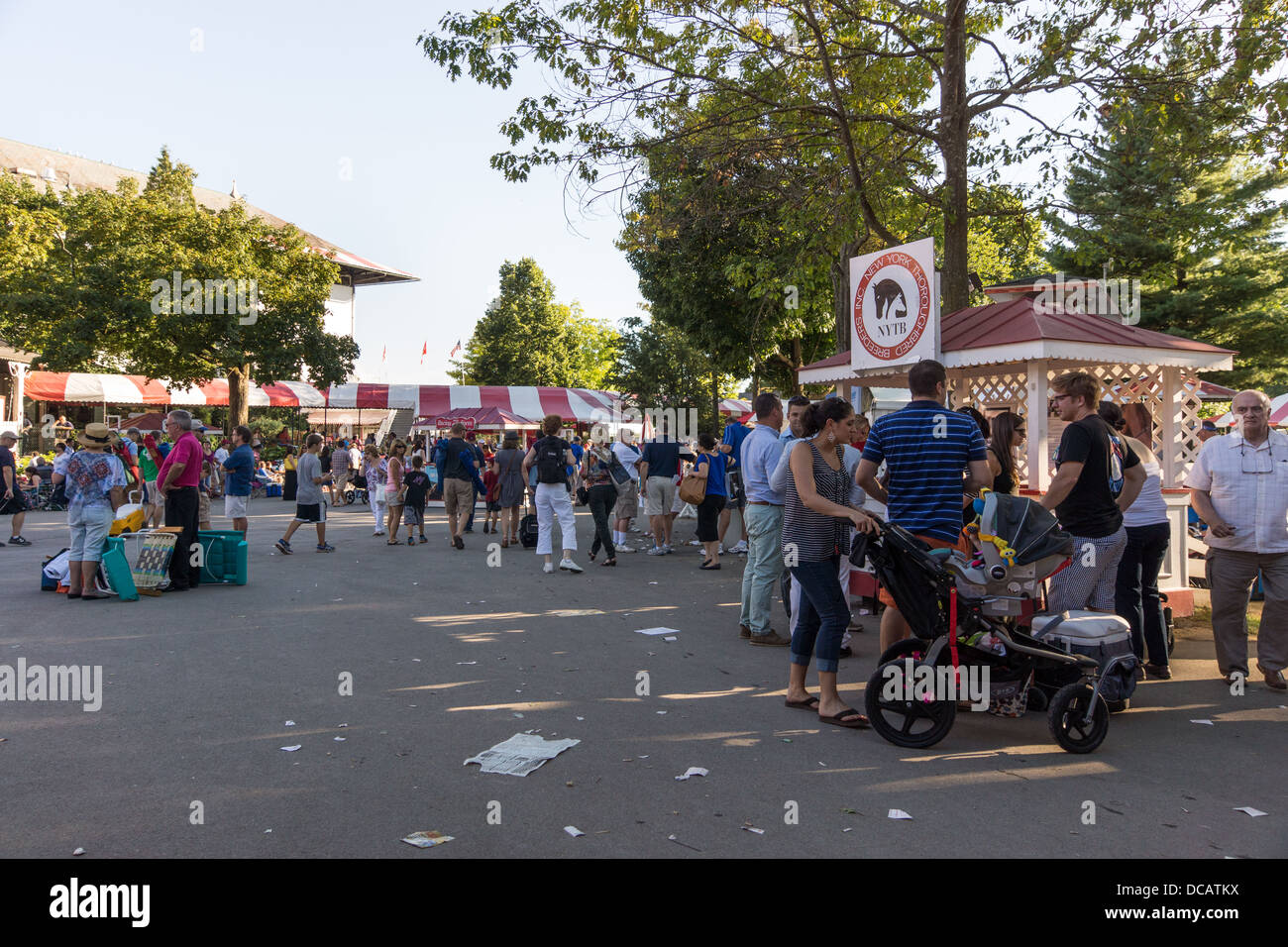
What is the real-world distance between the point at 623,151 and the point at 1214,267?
22378 mm

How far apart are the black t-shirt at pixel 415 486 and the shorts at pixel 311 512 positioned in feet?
→ 5.62

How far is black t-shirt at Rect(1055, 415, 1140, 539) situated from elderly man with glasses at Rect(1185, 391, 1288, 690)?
125cm

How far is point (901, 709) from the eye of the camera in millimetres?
5059

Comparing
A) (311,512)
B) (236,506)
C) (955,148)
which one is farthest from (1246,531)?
(311,512)

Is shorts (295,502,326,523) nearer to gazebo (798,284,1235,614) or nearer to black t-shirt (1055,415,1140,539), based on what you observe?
gazebo (798,284,1235,614)

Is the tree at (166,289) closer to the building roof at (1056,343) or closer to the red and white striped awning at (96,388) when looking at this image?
the red and white striped awning at (96,388)

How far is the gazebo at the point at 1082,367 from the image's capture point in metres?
9.08

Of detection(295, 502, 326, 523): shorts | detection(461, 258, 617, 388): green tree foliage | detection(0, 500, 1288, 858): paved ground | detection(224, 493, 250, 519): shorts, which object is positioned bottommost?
detection(0, 500, 1288, 858): paved ground

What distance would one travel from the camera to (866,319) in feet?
33.0

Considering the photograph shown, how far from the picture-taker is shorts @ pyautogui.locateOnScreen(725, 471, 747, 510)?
13.5m

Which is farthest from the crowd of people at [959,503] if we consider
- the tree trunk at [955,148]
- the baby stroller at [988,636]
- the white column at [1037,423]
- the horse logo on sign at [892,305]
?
the tree trunk at [955,148]

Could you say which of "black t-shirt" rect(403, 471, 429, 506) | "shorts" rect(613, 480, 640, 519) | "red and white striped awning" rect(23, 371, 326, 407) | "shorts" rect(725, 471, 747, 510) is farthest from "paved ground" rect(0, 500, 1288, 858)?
"red and white striped awning" rect(23, 371, 326, 407)

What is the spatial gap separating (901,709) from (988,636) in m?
0.65

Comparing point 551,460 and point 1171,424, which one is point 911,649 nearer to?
point 1171,424
